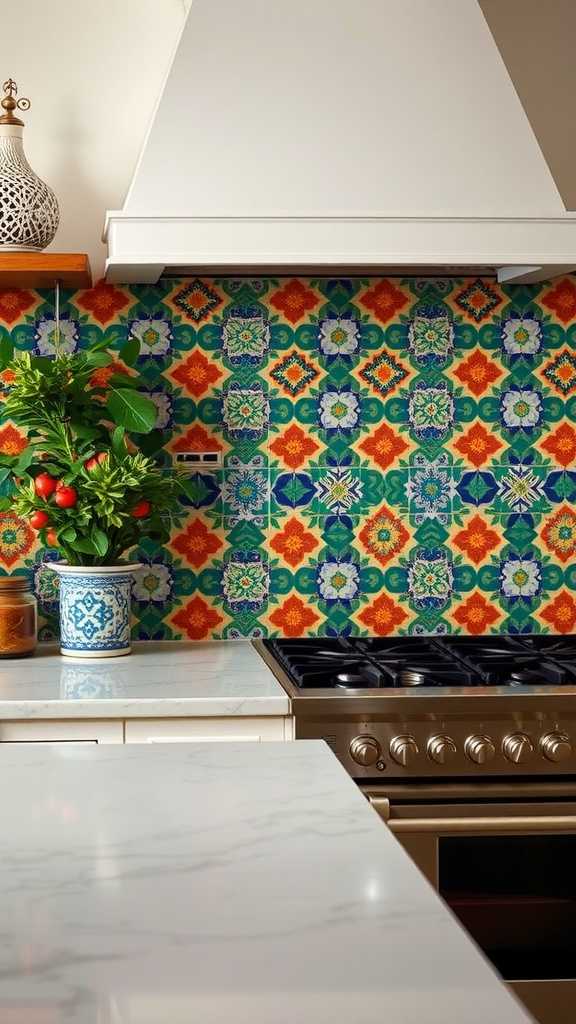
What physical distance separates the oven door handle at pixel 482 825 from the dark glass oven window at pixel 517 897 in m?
0.03

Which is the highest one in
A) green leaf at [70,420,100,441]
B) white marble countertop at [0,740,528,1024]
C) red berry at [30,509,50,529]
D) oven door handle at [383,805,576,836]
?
green leaf at [70,420,100,441]

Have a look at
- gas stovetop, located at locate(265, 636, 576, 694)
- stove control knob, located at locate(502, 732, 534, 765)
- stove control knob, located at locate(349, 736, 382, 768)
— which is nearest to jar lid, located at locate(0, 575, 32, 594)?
gas stovetop, located at locate(265, 636, 576, 694)

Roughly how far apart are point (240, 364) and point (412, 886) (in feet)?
6.63

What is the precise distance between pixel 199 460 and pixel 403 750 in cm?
99

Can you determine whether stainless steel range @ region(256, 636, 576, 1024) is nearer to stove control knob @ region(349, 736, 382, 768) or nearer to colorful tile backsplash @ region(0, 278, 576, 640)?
stove control knob @ region(349, 736, 382, 768)

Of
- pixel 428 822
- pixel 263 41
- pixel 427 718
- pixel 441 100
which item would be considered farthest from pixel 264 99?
pixel 428 822

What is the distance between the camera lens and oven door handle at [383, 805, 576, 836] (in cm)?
206

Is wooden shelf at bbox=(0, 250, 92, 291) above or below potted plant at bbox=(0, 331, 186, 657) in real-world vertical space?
above

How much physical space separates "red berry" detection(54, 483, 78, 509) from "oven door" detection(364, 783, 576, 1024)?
2.86 ft

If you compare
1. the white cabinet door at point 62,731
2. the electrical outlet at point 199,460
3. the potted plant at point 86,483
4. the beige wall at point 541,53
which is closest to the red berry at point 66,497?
the potted plant at point 86,483

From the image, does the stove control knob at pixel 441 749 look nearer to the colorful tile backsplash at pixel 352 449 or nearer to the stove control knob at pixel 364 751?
the stove control knob at pixel 364 751

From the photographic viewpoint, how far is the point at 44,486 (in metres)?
2.47

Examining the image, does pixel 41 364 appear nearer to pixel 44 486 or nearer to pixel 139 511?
pixel 44 486

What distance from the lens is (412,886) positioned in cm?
91
